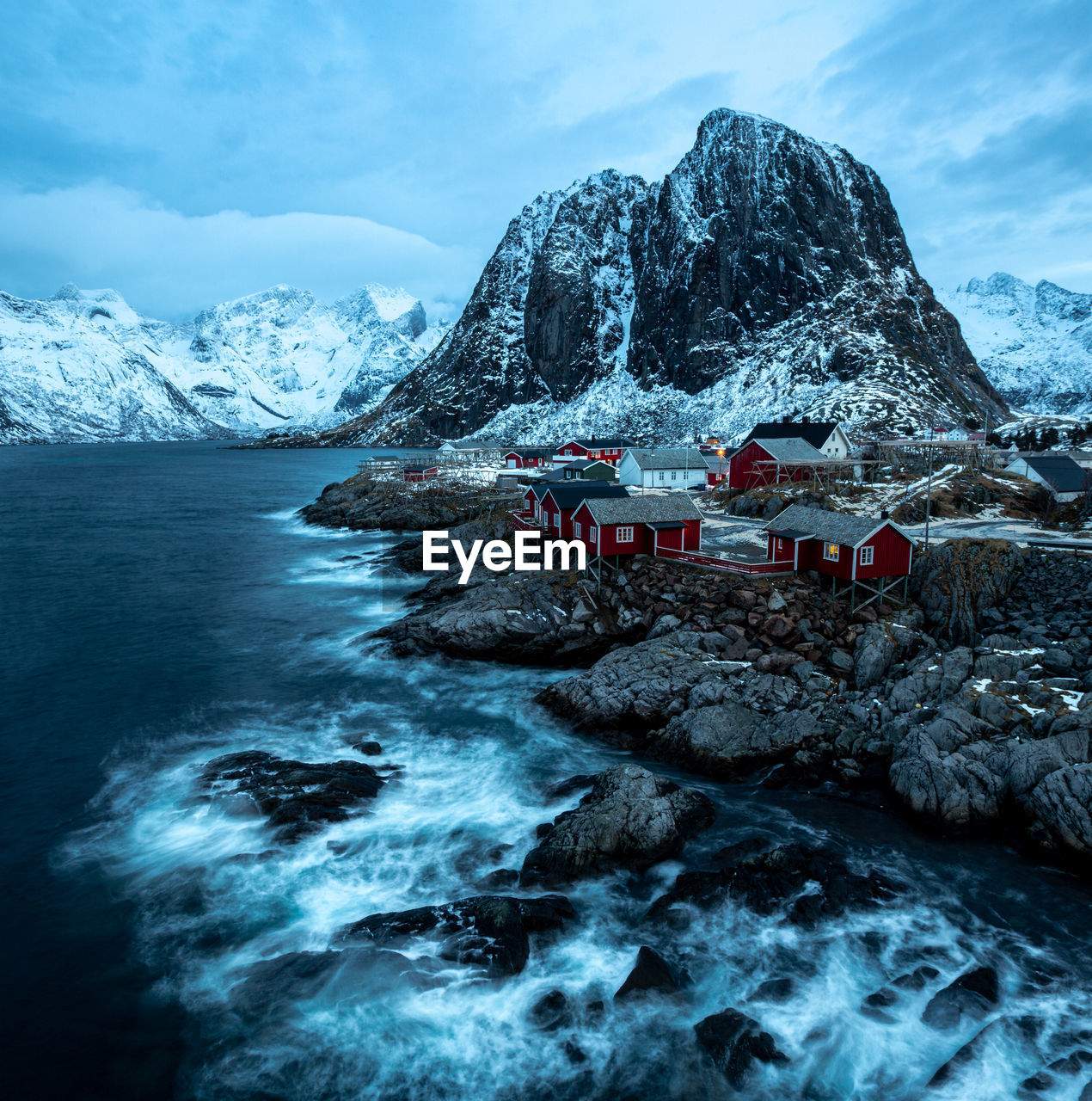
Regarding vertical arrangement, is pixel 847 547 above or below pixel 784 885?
above

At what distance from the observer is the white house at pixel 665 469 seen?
79875mm

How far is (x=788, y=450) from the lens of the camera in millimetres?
65750

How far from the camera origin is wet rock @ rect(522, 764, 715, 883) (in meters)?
18.8

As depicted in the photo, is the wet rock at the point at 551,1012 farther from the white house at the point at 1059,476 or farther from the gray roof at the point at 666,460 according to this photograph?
the gray roof at the point at 666,460

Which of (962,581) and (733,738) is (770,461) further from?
(733,738)

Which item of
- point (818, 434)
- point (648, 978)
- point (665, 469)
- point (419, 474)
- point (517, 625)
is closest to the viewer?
point (648, 978)

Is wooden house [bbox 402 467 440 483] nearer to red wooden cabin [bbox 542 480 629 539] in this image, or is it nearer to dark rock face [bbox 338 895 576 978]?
red wooden cabin [bbox 542 480 629 539]

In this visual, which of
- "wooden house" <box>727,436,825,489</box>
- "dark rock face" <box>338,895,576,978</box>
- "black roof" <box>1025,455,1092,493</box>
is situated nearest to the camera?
"dark rock face" <box>338,895,576,978</box>

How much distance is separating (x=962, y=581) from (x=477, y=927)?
94.5 ft

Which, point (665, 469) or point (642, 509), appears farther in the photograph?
point (665, 469)

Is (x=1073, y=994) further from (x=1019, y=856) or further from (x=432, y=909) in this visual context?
(x=432, y=909)

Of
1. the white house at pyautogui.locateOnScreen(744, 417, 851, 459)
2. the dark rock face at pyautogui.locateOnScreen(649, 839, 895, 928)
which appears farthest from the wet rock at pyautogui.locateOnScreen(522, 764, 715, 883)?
the white house at pyautogui.locateOnScreen(744, 417, 851, 459)

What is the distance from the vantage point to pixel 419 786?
2345cm

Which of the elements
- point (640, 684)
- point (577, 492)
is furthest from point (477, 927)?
point (577, 492)
